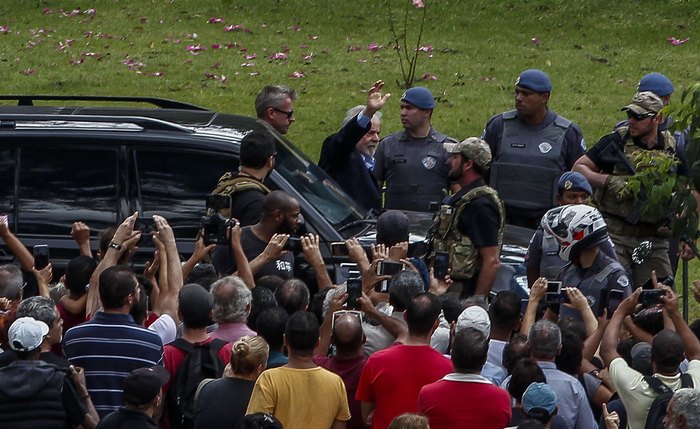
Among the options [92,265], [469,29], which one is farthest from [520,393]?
[469,29]

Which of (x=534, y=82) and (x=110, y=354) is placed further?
(x=534, y=82)

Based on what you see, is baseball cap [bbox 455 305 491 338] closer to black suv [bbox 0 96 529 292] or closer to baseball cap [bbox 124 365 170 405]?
baseball cap [bbox 124 365 170 405]

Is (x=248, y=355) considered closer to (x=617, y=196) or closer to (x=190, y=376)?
(x=190, y=376)

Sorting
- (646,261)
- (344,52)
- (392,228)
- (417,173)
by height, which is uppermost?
(392,228)

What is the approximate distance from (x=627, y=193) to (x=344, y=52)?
1043cm

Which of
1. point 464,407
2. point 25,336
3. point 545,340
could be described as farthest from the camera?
point 545,340

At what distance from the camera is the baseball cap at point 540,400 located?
21.1 feet

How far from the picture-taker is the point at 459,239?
29.8 ft

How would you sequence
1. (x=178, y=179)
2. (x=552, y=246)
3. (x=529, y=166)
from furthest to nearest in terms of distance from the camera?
(x=529, y=166) → (x=178, y=179) → (x=552, y=246)

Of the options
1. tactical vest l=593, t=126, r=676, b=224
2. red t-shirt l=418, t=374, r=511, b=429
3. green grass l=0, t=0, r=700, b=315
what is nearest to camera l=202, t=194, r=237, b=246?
red t-shirt l=418, t=374, r=511, b=429

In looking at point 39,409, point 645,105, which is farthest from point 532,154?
point 39,409

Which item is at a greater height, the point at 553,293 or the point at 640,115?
the point at 640,115

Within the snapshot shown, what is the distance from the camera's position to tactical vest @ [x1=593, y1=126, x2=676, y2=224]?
10.1 m

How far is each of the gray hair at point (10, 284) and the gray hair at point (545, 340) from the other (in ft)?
8.91
